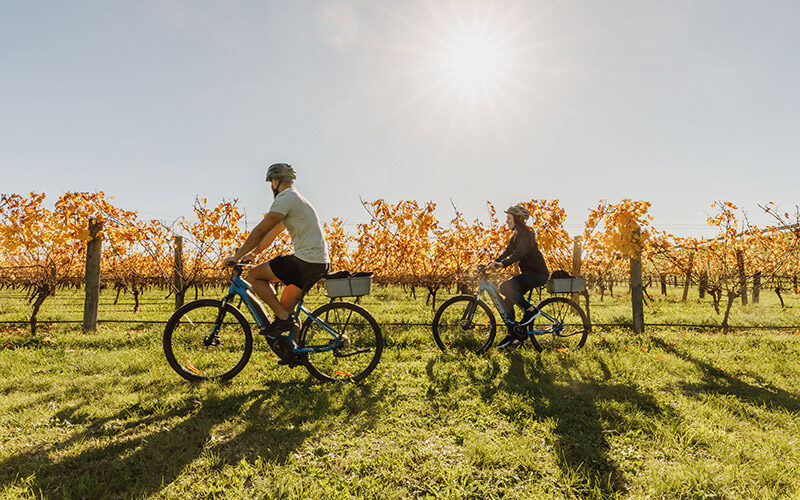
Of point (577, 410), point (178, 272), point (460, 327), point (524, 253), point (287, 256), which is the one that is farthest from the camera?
point (178, 272)

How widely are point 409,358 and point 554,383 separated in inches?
70.5

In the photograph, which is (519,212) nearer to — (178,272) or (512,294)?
(512,294)

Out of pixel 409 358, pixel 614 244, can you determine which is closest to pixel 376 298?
pixel 614 244

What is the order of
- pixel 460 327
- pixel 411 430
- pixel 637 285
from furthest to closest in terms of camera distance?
pixel 637 285
pixel 460 327
pixel 411 430

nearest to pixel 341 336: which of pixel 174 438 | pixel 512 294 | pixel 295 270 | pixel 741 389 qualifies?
pixel 295 270

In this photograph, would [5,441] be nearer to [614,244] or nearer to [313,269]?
[313,269]

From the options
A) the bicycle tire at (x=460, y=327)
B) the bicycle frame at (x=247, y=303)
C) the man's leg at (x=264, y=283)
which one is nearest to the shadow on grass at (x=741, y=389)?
the bicycle tire at (x=460, y=327)

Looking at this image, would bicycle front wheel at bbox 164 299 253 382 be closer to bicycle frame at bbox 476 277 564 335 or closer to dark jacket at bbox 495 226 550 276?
bicycle frame at bbox 476 277 564 335

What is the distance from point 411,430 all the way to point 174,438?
69.3 inches

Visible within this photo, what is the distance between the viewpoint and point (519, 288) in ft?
17.4

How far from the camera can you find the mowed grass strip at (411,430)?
95.7 inches

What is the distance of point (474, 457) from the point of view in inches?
106

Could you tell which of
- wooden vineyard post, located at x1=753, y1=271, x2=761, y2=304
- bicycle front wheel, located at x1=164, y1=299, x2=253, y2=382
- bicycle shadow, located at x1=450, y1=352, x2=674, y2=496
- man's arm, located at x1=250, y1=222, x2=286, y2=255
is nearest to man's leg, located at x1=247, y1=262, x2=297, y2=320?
man's arm, located at x1=250, y1=222, x2=286, y2=255

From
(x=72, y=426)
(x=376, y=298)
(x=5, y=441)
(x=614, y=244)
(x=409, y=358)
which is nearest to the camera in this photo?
(x=5, y=441)
